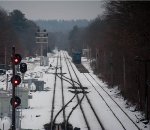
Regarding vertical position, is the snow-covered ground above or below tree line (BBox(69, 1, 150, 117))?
below

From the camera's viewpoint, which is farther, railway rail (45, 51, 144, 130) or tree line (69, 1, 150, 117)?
tree line (69, 1, 150, 117)

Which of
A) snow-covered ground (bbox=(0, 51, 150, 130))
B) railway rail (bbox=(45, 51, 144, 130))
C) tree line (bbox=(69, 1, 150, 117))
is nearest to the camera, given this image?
railway rail (bbox=(45, 51, 144, 130))

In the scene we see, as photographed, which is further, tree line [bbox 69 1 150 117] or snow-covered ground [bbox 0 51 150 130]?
tree line [bbox 69 1 150 117]

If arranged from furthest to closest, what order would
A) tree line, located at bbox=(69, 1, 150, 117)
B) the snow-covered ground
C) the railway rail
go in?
tree line, located at bbox=(69, 1, 150, 117), the snow-covered ground, the railway rail

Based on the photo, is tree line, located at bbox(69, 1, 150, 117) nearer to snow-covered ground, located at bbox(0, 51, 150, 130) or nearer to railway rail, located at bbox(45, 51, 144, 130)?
snow-covered ground, located at bbox(0, 51, 150, 130)

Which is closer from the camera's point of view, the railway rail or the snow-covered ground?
the railway rail

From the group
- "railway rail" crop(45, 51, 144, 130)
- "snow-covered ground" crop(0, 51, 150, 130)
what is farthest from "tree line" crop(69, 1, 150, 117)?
"railway rail" crop(45, 51, 144, 130)

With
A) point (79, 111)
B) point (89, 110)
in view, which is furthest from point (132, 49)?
point (79, 111)

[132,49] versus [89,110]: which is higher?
[132,49]

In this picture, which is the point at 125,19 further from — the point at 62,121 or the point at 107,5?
the point at 62,121

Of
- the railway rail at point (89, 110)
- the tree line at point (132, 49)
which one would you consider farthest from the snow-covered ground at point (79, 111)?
the tree line at point (132, 49)

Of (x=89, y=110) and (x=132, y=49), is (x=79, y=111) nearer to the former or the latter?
(x=89, y=110)

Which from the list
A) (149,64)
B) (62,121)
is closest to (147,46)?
(149,64)

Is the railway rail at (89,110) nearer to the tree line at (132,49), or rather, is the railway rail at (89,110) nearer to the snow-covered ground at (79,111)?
the snow-covered ground at (79,111)
